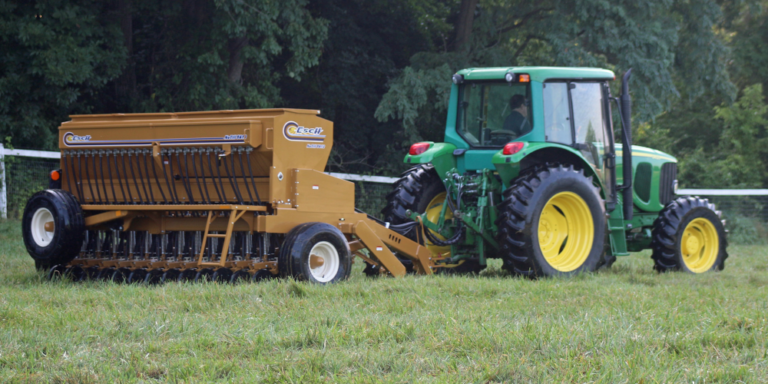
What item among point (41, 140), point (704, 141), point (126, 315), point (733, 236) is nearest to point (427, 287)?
point (126, 315)

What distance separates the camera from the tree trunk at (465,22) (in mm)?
18109

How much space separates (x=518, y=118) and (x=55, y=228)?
14.8ft

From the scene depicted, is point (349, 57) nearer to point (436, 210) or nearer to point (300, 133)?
point (436, 210)

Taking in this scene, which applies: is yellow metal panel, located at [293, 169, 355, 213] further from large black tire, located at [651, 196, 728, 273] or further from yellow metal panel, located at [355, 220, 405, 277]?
large black tire, located at [651, 196, 728, 273]

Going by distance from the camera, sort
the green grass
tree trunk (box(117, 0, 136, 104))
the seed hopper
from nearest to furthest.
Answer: the green grass
the seed hopper
tree trunk (box(117, 0, 136, 104))

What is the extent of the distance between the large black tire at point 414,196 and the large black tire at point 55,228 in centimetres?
Result: 297

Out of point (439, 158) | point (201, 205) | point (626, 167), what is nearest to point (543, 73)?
point (439, 158)

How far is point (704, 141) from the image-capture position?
24.2 meters

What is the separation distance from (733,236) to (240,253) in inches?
496

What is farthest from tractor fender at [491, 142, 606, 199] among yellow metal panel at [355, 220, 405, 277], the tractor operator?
yellow metal panel at [355, 220, 405, 277]

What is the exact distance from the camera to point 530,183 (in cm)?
727

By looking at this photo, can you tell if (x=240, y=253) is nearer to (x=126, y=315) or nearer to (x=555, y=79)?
(x=126, y=315)

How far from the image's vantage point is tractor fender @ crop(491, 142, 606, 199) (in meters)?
7.23

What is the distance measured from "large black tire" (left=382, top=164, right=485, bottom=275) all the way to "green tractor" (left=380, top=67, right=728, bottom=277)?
13mm
